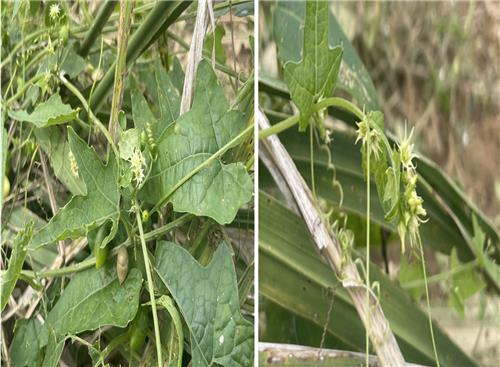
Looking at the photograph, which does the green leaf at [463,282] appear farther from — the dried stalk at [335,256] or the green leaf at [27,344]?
the green leaf at [27,344]

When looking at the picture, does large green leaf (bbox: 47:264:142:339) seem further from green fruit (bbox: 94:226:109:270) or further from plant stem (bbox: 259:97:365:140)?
plant stem (bbox: 259:97:365:140)

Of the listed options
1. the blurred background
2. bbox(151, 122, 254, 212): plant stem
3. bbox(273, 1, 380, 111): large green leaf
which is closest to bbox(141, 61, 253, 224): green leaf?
bbox(151, 122, 254, 212): plant stem

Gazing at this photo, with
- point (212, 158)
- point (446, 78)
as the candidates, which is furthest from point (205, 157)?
point (446, 78)

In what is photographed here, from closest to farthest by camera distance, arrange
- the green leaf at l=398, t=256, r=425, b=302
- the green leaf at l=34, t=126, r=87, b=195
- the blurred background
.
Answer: the green leaf at l=34, t=126, r=87, b=195, the green leaf at l=398, t=256, r=425, b=302, the blurred background

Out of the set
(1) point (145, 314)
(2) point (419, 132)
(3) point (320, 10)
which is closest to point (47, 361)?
(1) point (145, 314)

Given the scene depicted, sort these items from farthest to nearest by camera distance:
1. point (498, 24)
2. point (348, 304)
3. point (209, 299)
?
point (498, 24) → point (348, 304) → point (209, 299)

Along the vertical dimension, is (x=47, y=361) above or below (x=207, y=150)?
below

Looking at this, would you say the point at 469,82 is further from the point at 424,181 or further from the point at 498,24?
the point at 424,181
